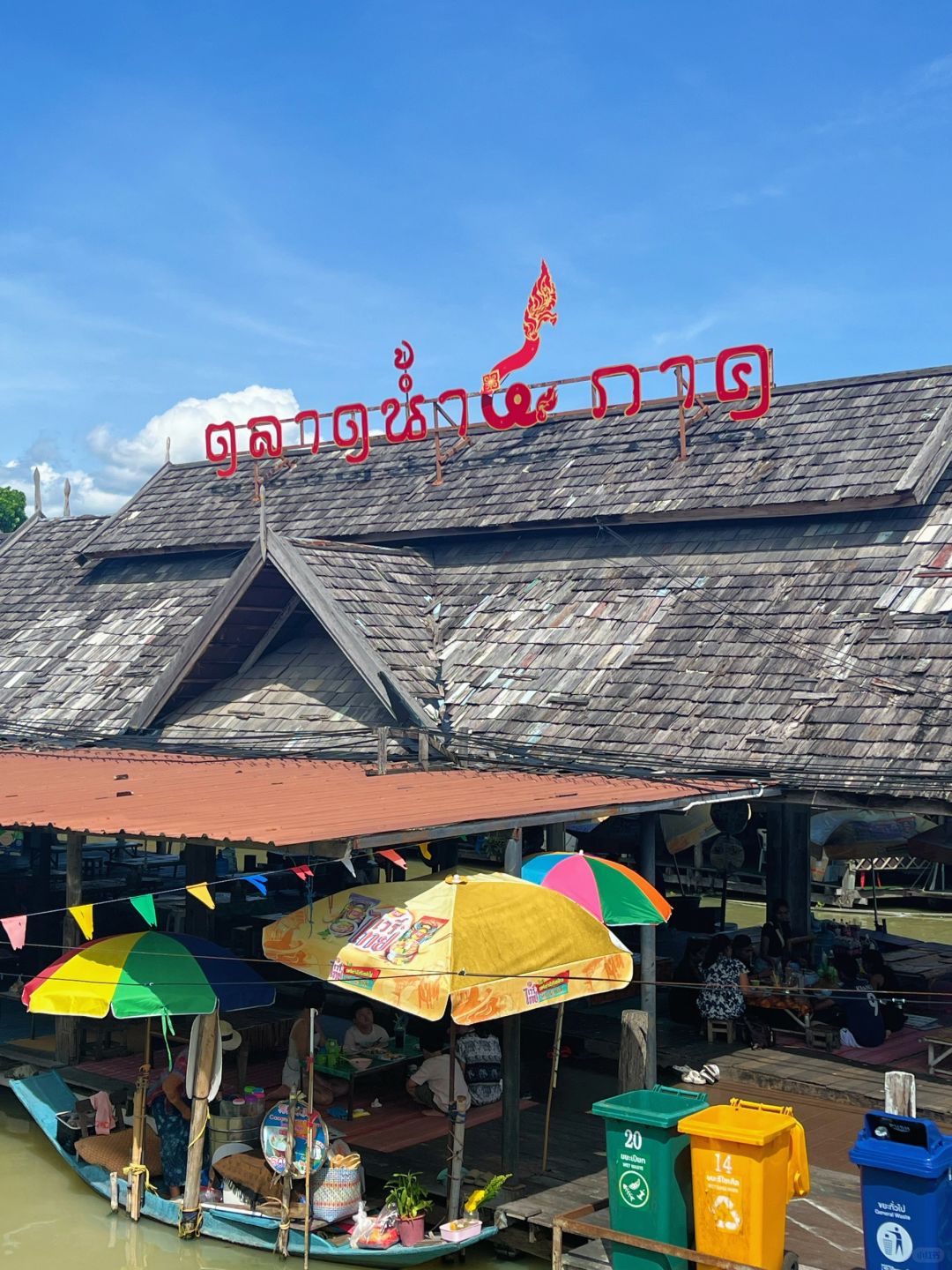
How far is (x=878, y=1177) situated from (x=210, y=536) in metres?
17.8

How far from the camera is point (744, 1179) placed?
9.07 metres

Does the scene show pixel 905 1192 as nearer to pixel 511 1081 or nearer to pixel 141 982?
pixel 511 1081

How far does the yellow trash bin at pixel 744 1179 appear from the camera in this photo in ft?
29.6

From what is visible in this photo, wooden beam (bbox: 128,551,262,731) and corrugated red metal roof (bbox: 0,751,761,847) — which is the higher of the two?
wooden beam (bbox: 128,551,262,731)

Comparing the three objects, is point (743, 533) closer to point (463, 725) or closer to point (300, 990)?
point (463, 725)

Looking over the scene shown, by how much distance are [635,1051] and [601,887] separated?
5.19 ft

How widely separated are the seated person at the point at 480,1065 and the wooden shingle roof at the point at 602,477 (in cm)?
842

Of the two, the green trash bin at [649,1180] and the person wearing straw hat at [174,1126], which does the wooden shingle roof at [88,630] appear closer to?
the person wearing straw hat at [174,1126]

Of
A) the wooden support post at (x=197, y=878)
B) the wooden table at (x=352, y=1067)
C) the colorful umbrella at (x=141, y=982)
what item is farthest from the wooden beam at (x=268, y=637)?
the colorful umbrella at (x=141, y=982)

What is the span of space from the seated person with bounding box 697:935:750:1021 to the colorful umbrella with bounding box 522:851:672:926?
10.3 feet

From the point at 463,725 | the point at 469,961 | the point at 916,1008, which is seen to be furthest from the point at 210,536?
the point at 469,961

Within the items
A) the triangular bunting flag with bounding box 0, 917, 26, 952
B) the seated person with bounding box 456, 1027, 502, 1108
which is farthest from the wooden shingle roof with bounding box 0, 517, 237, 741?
the triangular bunting flag with bounding box 0, 917, 26, 952

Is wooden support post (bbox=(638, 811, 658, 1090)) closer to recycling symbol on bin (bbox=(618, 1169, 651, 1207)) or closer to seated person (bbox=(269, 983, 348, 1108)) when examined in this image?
recycling symbol on bin (bbox=(618, 1169, 651, 1207))

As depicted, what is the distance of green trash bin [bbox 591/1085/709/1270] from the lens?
31.0ft
